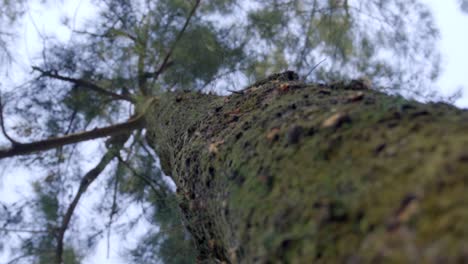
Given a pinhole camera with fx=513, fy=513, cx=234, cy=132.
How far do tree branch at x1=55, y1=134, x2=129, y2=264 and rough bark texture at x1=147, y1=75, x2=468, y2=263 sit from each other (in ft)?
6.38

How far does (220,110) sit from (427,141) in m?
0.65

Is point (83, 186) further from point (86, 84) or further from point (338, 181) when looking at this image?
point (338, 181)

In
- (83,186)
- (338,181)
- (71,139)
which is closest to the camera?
(338,181)

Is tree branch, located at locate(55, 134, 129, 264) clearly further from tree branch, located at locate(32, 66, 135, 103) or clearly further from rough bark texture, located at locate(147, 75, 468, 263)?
rough bark texture, located at locate(147, 75, 468, 263)

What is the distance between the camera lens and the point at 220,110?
1066 mm

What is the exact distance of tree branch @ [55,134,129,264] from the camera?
2648 mm

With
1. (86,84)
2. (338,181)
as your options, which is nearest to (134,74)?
(86,84)

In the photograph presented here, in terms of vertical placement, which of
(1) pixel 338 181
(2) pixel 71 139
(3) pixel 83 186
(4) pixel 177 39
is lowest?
(1) pixel 338 181

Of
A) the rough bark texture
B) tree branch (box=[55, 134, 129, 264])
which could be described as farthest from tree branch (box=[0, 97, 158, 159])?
the rough bark texture

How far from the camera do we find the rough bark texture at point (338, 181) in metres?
0.37

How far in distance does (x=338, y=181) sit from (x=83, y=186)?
2390 millimetres

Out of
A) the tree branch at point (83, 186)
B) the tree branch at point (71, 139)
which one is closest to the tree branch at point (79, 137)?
the tree branch at point (71, 139)

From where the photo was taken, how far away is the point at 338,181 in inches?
18.9

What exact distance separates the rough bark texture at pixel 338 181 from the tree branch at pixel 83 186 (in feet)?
6.38
